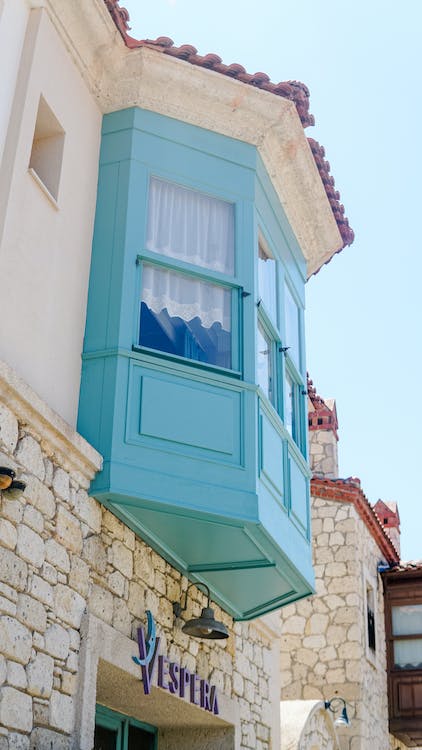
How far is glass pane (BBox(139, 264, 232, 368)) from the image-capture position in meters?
7.99

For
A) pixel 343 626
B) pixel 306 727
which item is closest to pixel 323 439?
pixel 343 626

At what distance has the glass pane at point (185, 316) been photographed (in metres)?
7.99

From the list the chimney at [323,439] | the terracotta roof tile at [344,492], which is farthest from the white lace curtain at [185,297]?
the chimney at [323,439]

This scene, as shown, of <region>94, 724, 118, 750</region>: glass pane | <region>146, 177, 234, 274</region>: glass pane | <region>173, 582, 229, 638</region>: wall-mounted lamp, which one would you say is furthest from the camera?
<region>146, 177, 234, 274</region>: glass pane

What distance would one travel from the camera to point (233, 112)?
29.7ft

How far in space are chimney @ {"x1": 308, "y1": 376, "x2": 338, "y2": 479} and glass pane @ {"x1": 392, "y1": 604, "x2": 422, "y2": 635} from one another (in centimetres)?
275

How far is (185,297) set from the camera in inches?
324

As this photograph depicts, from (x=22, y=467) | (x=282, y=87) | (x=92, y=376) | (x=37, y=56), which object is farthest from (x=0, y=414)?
(x=282, y=87)

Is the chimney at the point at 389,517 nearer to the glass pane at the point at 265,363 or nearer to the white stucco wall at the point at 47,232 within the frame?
the glass pane at the point at 265,363

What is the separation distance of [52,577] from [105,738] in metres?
2.57

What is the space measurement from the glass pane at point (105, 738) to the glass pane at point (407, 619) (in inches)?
417

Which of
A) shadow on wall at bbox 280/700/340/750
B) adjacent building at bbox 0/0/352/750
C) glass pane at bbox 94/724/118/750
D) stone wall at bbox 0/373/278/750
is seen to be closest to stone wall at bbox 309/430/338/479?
shadow on wall at bbox 280/700/340/750

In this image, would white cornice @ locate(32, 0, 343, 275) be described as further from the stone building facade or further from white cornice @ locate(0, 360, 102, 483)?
the stone building facade

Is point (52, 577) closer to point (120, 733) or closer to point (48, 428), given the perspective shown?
point (48, 428)
